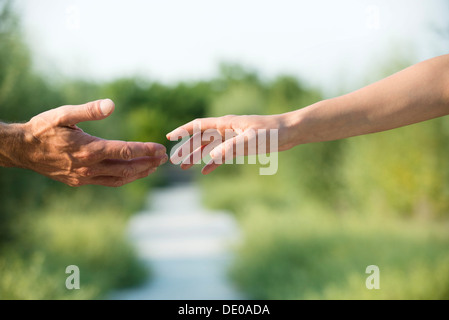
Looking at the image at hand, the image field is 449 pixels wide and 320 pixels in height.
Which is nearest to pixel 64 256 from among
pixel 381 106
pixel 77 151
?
pixel 77 151

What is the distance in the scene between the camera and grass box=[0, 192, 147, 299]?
3818 mm

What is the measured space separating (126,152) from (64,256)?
3.73 metres

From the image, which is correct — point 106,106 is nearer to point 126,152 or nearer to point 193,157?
point 126,152

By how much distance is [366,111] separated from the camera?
1605 mm

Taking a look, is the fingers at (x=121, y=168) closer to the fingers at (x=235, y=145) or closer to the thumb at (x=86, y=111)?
the thumb at (x=86, y=111)

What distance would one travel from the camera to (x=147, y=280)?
5371mm

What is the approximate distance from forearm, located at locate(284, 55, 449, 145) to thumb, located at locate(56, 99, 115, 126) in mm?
572

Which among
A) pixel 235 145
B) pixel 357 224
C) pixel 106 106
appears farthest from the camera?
pixel 357 224

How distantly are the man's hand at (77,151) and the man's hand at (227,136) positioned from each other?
0.11 meters

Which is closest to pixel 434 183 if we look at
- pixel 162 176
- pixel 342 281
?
pixel 342 281

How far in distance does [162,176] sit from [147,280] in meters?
9.32

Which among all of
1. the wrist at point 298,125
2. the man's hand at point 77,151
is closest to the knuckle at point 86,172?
the man's hand at point 77,151

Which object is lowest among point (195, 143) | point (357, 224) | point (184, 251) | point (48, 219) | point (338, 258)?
point (338, 258)
